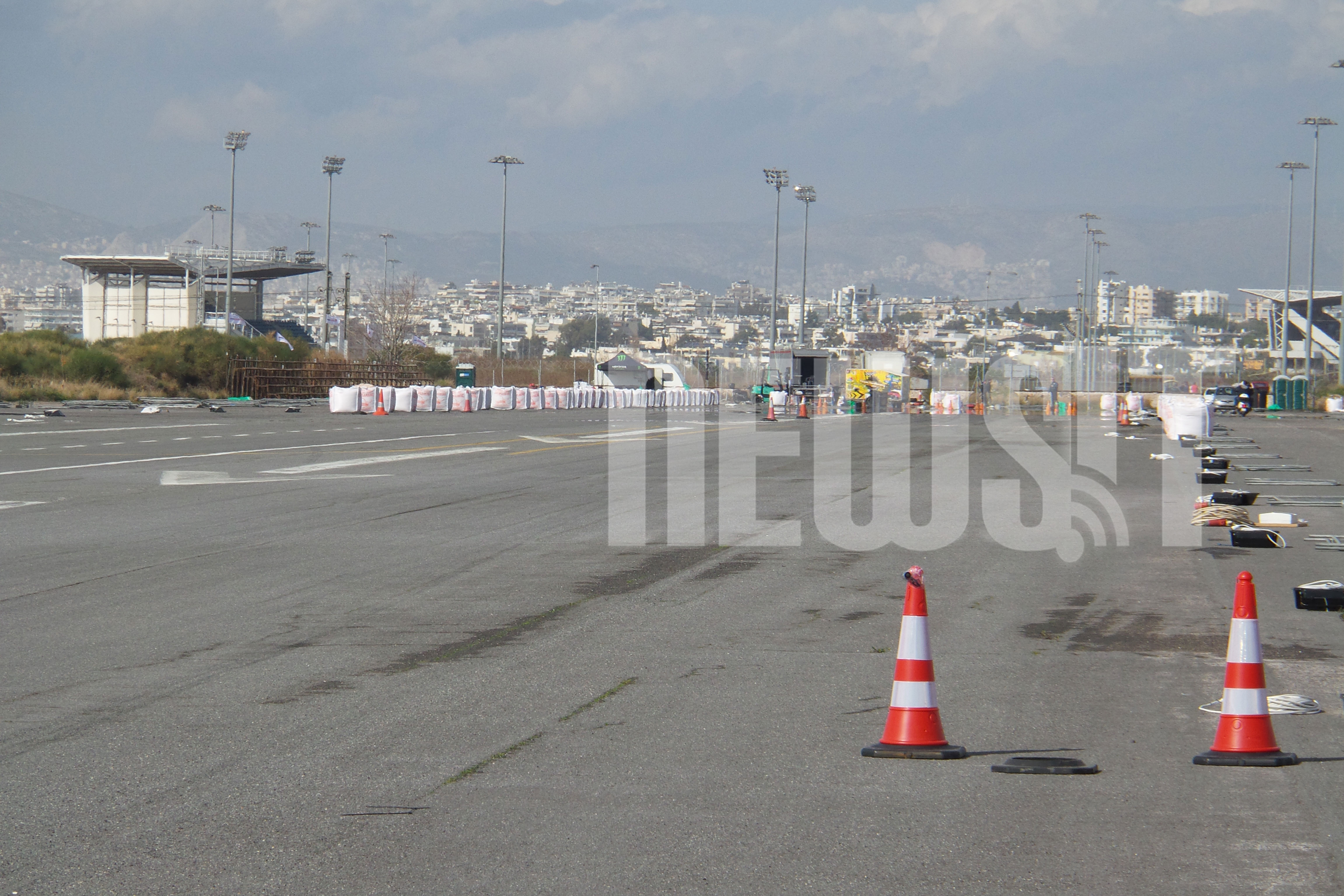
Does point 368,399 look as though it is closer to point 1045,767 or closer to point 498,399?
point 498,399

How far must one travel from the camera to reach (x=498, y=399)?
58.7 metres

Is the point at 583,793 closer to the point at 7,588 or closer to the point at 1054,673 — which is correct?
the point at 1054,673

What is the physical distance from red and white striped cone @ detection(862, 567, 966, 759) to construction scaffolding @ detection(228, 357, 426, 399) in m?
57.4

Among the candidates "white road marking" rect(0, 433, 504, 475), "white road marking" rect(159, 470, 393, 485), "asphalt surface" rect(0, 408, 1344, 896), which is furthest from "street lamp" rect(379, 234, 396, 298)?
"asphalt surface" rect(0, 408, 1344, 896)

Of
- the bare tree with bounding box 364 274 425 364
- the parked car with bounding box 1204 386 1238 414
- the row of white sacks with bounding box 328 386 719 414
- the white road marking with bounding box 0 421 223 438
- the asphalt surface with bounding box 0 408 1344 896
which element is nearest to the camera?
the asphalt surface with bounding box 0 408 1344 896

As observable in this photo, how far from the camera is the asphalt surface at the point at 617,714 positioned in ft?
15.0

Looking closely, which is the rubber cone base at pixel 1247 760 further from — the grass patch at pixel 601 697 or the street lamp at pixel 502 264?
the street lamp at pixel 502 264

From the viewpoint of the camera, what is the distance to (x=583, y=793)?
5.29 metres

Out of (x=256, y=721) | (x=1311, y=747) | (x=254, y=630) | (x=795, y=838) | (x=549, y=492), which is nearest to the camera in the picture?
(x=795, y=838)

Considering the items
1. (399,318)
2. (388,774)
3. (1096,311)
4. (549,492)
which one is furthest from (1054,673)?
(1096,311)

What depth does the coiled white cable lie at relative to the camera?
6.57 meters

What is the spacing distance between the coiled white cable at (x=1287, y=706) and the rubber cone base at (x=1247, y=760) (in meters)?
0.75

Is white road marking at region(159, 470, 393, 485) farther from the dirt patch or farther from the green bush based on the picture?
the green bush

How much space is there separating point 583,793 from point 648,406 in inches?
2719
